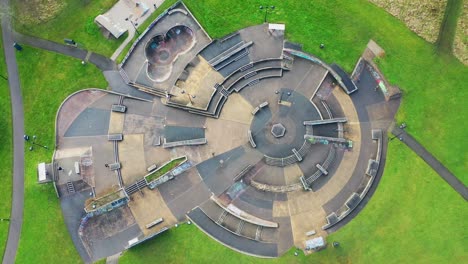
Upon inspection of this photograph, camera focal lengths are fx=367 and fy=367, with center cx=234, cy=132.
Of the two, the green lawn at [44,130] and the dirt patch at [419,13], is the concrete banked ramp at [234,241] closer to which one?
the green lawn at [44,130]

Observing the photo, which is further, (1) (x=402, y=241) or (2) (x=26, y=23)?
(2) (x=26, y=23)

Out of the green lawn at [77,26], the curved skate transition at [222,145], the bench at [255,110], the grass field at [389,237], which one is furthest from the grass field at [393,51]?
the green lawn at [77,26]

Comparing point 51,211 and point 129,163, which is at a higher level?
point 129,163

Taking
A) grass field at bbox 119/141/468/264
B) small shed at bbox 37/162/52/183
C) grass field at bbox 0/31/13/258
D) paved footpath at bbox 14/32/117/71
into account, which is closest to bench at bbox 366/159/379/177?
grass field at bbox 119/141/468/264

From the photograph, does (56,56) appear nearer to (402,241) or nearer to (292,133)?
(292,133)

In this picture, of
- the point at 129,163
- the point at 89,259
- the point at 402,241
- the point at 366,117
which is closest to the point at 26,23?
the point at 129,163

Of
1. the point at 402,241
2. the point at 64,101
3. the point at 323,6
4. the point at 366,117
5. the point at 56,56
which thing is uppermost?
the point at 323,6

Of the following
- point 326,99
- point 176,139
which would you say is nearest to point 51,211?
point 176,139
